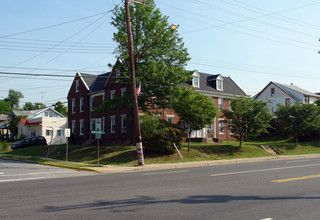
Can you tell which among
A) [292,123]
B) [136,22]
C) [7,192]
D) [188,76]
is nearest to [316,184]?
[7,192]

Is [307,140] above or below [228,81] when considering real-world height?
below

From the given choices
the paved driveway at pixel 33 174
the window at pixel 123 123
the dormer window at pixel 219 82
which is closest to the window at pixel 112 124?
the window at pixel 123 123

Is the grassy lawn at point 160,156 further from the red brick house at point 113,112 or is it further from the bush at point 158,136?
the red brick house at point 113,112

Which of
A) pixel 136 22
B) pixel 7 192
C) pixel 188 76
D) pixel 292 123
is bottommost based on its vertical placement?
pixel 7 192

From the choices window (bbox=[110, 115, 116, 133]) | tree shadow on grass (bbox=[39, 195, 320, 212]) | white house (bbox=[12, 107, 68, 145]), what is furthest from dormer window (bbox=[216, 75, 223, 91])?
tree shadow on grass (bbox=[39, 195, 320, 212])

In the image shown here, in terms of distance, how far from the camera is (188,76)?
1051 inches

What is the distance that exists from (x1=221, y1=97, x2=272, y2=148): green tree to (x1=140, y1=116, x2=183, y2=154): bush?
6.50 m

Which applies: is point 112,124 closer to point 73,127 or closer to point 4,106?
point 73,127

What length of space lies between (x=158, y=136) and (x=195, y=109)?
389 centimetres

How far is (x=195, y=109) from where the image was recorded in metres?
24.9

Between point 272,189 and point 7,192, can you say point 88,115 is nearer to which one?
point 7,192

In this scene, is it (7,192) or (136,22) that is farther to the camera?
(136,22)

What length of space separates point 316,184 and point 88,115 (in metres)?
35.2

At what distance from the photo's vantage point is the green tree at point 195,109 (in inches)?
990
